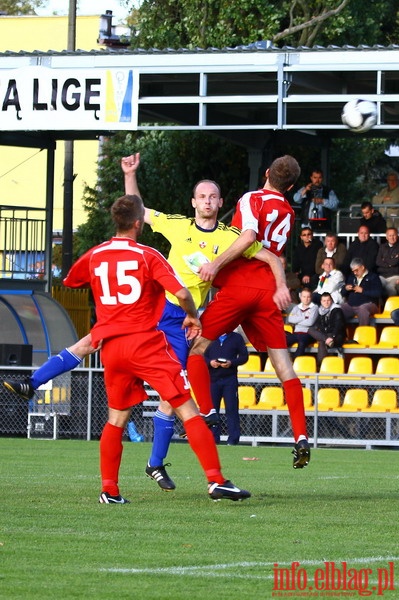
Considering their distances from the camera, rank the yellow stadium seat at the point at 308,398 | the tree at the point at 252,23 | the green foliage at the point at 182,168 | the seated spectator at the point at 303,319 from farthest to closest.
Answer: the tree at the point at 252,23 → the green foliage at the point at 182,168 → the seated spectator at the point at 303,319 → the yellow stadium seat at the point at 308,398

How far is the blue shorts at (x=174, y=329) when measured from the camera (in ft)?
32.2

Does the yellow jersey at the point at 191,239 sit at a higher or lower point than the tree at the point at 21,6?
lower

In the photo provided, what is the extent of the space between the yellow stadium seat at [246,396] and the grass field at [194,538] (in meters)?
8.19

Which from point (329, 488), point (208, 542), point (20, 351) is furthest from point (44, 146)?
point (208, 542)

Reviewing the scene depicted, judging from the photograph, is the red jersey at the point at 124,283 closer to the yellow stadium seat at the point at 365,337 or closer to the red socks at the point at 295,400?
the red socks at the point at 295,400

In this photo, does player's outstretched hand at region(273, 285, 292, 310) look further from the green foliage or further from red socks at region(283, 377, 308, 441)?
the green foliage

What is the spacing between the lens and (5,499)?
28.8 feet

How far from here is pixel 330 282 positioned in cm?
2184

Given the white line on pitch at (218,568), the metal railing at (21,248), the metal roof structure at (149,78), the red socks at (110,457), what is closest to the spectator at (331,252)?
the metal roof structure at (149,78)

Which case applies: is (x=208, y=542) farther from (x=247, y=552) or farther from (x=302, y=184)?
(x=302, y=184)

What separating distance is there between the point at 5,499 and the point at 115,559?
9.21 ft

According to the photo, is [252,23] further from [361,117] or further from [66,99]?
[361,117]

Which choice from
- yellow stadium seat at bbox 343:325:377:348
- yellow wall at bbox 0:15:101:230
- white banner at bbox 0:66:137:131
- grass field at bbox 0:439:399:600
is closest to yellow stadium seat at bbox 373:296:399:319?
yellow stadium seat at bbox 343:325:377:348

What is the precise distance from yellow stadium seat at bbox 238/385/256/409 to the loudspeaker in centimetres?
330
